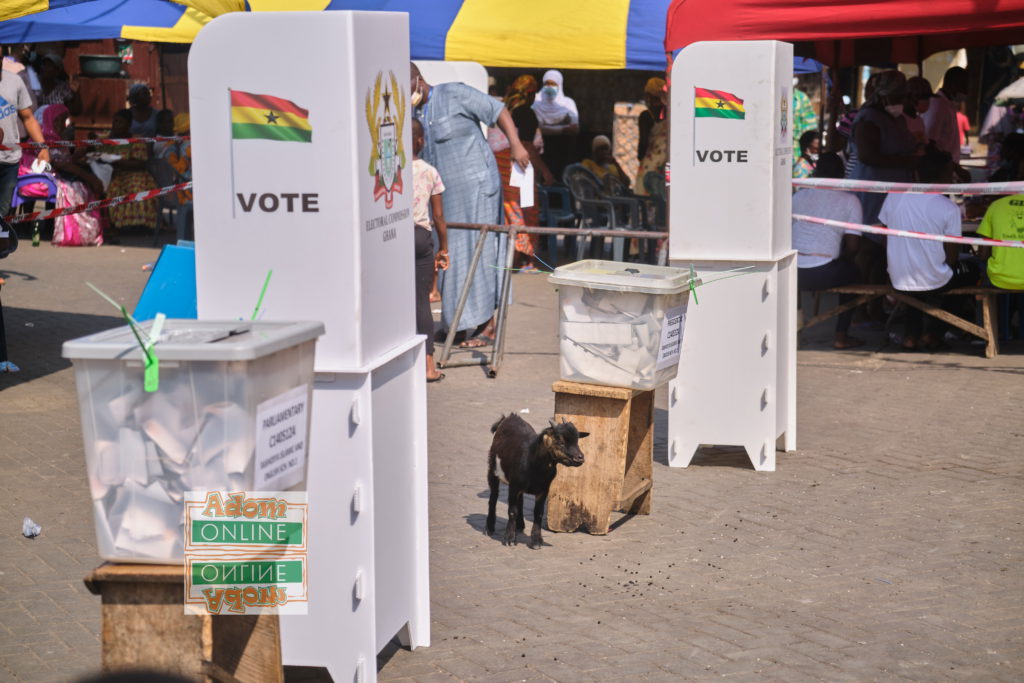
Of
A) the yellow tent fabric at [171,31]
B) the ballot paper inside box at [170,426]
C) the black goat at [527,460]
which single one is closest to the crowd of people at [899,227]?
the black goat at [527,460]

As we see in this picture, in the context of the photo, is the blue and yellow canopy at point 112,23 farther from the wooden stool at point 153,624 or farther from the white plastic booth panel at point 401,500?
the wooden stool at point 153,624

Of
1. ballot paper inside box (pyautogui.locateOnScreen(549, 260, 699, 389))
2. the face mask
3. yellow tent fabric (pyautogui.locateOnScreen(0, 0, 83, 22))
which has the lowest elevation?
ballot paper inside box (pyautogui.locateOnScreen(549, 260, 699, 389))

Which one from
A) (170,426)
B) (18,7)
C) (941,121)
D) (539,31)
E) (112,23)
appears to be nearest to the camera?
(170,426)

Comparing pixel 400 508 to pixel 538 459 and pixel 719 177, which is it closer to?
pixel 538 459

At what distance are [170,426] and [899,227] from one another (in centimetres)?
825

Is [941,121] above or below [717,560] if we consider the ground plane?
above

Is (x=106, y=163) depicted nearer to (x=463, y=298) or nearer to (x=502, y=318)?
(x=463, y=298)

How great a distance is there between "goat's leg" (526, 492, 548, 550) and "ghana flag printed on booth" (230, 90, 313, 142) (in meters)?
2.46

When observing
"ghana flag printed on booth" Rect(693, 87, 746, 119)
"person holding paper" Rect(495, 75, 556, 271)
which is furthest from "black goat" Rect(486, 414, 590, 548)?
"person holding paper" Rect(495, 75, 556, 271)

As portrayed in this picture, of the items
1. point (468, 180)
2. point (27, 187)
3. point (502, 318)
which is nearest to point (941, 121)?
point (468, 180)

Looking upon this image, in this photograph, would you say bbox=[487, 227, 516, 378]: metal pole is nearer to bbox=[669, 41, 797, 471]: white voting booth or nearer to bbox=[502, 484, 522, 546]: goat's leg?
bbox=[669, 41, 797, 471]: white voting booth

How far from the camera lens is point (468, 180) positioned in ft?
35.1

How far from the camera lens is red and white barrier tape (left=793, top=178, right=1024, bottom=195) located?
989 centimetres

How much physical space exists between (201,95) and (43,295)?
9.58 meters
